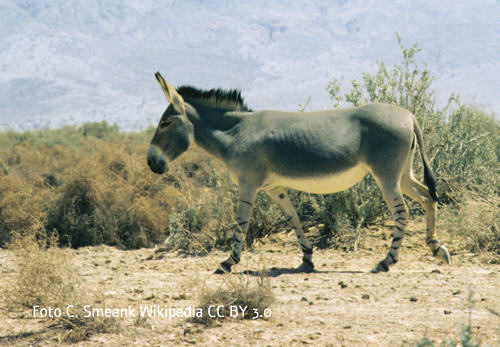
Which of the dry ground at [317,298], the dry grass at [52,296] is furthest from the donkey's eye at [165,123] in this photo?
the dry grass at [52,296]

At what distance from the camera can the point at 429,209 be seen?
287 inches

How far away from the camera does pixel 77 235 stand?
32.1 feet

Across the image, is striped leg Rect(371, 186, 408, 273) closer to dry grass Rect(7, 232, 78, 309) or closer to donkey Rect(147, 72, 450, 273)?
donkey Rect(147, 72, 450, 273)

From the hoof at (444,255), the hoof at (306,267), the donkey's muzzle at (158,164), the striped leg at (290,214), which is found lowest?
the hoof at (306,267)

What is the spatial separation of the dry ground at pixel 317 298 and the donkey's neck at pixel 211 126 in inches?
68.2

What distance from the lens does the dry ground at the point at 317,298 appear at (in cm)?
462

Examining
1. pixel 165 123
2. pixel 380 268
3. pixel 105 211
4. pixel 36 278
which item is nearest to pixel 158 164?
pixel 165 123

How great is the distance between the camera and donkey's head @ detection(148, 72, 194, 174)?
283 inches

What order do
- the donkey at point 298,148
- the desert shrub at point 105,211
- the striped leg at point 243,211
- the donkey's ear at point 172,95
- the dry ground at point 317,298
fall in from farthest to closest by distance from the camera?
the desert shrub at point 105,211
the donkey's ear at point 172,95
the striped leg at point 243,211
the donkey at point 298,148
the dry ground at point 317,298

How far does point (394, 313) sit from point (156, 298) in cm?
254

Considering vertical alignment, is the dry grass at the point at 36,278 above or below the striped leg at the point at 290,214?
below

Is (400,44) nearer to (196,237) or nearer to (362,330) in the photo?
(196,237)

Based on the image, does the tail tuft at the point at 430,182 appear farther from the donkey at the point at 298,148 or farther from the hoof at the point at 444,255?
the hoof at the point at 444,255

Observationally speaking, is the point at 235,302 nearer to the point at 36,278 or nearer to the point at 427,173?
the point at 36,278
